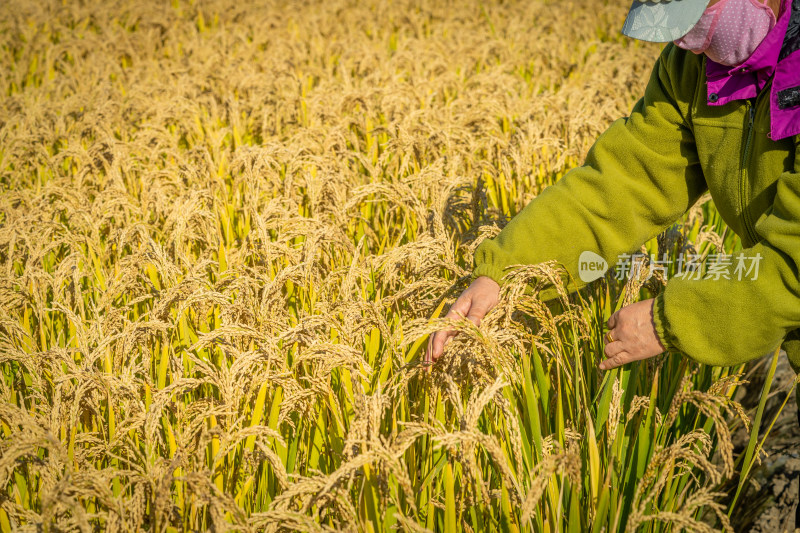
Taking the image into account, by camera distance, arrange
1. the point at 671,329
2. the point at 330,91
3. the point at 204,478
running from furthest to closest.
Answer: the point at 330,91
the point at 671,329
the point at 204,478

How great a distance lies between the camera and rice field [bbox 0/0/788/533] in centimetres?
128

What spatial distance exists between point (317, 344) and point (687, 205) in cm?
120

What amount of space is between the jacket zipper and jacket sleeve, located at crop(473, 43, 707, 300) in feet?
0.64

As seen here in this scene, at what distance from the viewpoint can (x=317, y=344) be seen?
1388mm

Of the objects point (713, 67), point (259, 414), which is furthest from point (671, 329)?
point (259, 414)

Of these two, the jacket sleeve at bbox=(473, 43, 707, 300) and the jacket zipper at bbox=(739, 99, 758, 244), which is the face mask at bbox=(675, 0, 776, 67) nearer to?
the jacket zipper at bbox=(739, 99, 758, 244)

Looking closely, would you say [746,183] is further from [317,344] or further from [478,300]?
[317,344]

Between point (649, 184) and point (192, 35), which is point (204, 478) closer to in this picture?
point (649, 184)

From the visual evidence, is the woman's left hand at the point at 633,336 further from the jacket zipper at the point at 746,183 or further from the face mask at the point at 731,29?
the face mask at the point at 731,29

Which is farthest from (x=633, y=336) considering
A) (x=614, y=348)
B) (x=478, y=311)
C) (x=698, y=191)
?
(x=698, y=191)

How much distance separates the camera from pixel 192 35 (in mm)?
7301

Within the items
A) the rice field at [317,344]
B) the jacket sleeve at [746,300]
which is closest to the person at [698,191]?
the jacket sleeve at [746,300]

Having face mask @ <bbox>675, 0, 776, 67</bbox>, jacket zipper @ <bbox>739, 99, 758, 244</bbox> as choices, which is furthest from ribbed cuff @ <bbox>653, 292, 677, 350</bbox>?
face mask @ <bbox>675, 0, 776, 67</bbox>

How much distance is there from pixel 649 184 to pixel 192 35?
6847 mm
